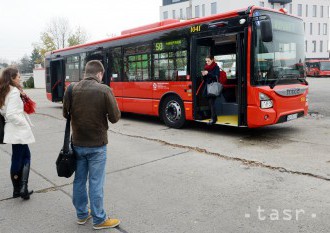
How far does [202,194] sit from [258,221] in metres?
1.00

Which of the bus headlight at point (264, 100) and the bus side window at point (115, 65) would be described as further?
the bus side window at point (115, 65)

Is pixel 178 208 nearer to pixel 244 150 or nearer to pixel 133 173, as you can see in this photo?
pixel 133 173

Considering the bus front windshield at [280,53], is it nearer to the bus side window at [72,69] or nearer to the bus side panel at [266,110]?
the bus side panel at [266,110]

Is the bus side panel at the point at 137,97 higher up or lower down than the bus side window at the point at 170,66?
lower down

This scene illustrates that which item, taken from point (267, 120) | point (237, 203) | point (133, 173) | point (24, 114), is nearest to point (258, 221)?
point (237, 203)

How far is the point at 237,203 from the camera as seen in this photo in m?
4.19

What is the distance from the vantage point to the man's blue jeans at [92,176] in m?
3.49

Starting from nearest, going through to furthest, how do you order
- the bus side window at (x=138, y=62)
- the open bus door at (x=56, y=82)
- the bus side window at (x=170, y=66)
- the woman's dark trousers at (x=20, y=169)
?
the woman's dark trousers at (x=20, y=169) < the bus side window at (x=170, y=66) < the bus side window at (x=138, y=62) < the open bus door at (x=56, y=82)

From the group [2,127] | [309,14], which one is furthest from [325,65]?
[2,127]

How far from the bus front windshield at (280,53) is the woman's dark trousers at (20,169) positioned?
500 centimetres

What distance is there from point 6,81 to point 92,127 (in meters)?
1.68

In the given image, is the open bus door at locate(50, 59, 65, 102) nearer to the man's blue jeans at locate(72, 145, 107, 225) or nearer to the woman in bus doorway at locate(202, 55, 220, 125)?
the woman in bus doorway at locate(202, 55, 220, 125)

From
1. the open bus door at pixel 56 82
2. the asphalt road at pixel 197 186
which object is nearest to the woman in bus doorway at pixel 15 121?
the asphalt road at pixel 197 186

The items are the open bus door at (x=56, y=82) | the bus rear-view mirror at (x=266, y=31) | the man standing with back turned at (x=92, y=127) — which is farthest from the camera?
the open bus door at (x=56, y=82)
